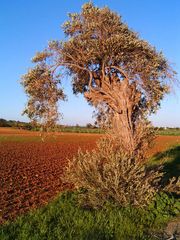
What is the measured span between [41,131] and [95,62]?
3030mm

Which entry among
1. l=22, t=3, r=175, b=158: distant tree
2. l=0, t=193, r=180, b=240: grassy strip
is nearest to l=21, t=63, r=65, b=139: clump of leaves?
l=22, t=3, r=175, b=158: distant tree

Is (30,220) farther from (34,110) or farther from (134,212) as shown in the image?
(34,110)

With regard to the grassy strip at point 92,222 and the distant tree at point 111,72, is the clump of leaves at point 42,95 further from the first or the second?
the grassy strip at point 92,222

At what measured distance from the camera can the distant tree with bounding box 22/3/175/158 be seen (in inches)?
500

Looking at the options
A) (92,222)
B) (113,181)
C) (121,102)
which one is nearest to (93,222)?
(92,222)

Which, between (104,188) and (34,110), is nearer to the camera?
(104,188)

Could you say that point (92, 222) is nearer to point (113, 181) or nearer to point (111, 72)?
point (113, 181)

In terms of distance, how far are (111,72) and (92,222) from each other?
6.27 meters

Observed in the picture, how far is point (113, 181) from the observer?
10625 mm

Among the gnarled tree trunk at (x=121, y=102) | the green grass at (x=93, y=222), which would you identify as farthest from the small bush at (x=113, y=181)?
the gnarled tree trunk at (x=121, y=102)

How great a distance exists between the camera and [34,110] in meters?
13.2

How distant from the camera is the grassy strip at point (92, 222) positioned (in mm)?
8023

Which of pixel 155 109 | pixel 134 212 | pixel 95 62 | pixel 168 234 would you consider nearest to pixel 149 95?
pixel 155 109

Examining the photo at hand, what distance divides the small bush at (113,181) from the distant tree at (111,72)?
4.70ft
